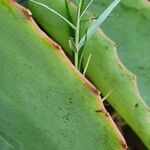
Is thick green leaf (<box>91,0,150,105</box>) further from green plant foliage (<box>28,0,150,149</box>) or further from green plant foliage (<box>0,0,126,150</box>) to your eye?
green plant foliage (<box>0,0,126,150</box>)

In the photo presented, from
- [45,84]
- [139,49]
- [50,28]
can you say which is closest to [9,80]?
[45,84]

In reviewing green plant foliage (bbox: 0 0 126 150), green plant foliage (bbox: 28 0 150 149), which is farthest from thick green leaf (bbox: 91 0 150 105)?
green plant foliage (bbox: 0 0 126 150)

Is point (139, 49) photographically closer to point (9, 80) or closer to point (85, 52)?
point (85, 52)

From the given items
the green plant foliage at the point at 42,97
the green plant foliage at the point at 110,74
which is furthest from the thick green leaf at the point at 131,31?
the green plant foliage at the point at 42,97

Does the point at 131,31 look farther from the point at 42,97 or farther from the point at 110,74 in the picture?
the point at 42,97

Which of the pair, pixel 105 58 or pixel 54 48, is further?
pixel 105 58
